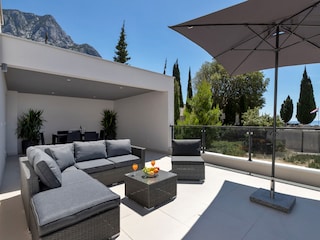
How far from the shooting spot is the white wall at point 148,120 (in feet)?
21.8

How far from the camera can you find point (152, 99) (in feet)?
23.5

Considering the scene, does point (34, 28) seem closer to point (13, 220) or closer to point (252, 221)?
point (13, 220)

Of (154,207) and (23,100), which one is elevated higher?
(23,100)

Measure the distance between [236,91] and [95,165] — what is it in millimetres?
15765

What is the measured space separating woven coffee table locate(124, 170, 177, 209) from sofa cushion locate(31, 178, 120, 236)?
2.26 ft

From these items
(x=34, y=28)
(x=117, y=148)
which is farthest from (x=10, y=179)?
(x=34, y=28)

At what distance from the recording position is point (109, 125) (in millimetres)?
9281

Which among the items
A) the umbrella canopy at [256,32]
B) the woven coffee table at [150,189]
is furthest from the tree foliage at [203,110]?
the woven coffee table at [150,189]

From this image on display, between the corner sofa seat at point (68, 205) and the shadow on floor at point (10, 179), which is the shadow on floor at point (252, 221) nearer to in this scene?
the corner sofa seat at point (68, 205)

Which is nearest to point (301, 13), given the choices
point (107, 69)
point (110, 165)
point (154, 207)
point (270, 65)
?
point (270, 65)

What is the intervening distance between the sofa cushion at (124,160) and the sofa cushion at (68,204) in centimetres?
140

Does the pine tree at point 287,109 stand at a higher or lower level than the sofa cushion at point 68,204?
higher

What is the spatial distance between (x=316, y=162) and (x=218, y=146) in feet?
7.18

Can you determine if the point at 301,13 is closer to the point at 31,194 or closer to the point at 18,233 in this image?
the point at 31,194
